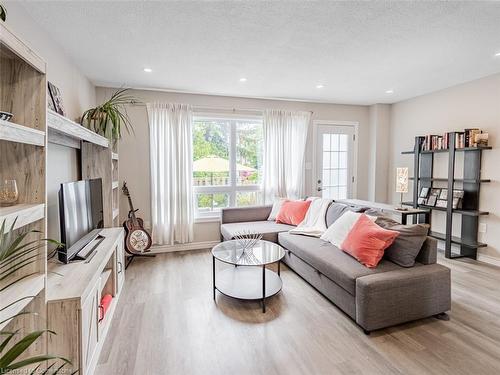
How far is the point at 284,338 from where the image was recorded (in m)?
2.12

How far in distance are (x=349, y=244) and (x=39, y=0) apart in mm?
3145

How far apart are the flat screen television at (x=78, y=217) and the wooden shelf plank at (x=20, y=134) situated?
0.75m

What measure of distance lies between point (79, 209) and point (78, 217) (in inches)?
3.1

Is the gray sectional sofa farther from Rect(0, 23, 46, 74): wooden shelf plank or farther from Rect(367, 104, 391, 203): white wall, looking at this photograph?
Rect(367, 104, 391, 203): white wall

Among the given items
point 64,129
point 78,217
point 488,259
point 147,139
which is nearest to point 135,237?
point 147,139

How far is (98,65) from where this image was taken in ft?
10.2

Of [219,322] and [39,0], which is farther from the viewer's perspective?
[219,322]

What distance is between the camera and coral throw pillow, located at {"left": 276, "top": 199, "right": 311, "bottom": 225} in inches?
159

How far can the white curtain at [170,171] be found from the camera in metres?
4.07

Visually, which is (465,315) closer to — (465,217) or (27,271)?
(465,217)

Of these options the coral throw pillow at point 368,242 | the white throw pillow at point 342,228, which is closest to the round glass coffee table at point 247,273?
the white throw pillow at point 342,228

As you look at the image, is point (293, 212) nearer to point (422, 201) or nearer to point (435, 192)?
point (422, 201)

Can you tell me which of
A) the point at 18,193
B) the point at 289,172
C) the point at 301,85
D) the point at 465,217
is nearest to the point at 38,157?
the point at 18,193

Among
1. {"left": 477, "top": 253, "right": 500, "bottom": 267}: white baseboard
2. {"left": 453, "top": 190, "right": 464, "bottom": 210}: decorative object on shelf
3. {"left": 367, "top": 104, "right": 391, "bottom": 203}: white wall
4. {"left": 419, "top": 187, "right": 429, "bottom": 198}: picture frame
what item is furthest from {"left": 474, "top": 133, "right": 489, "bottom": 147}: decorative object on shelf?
{"left": 367, "top": 104, "right": 391, "bottom": 203}: white wall
